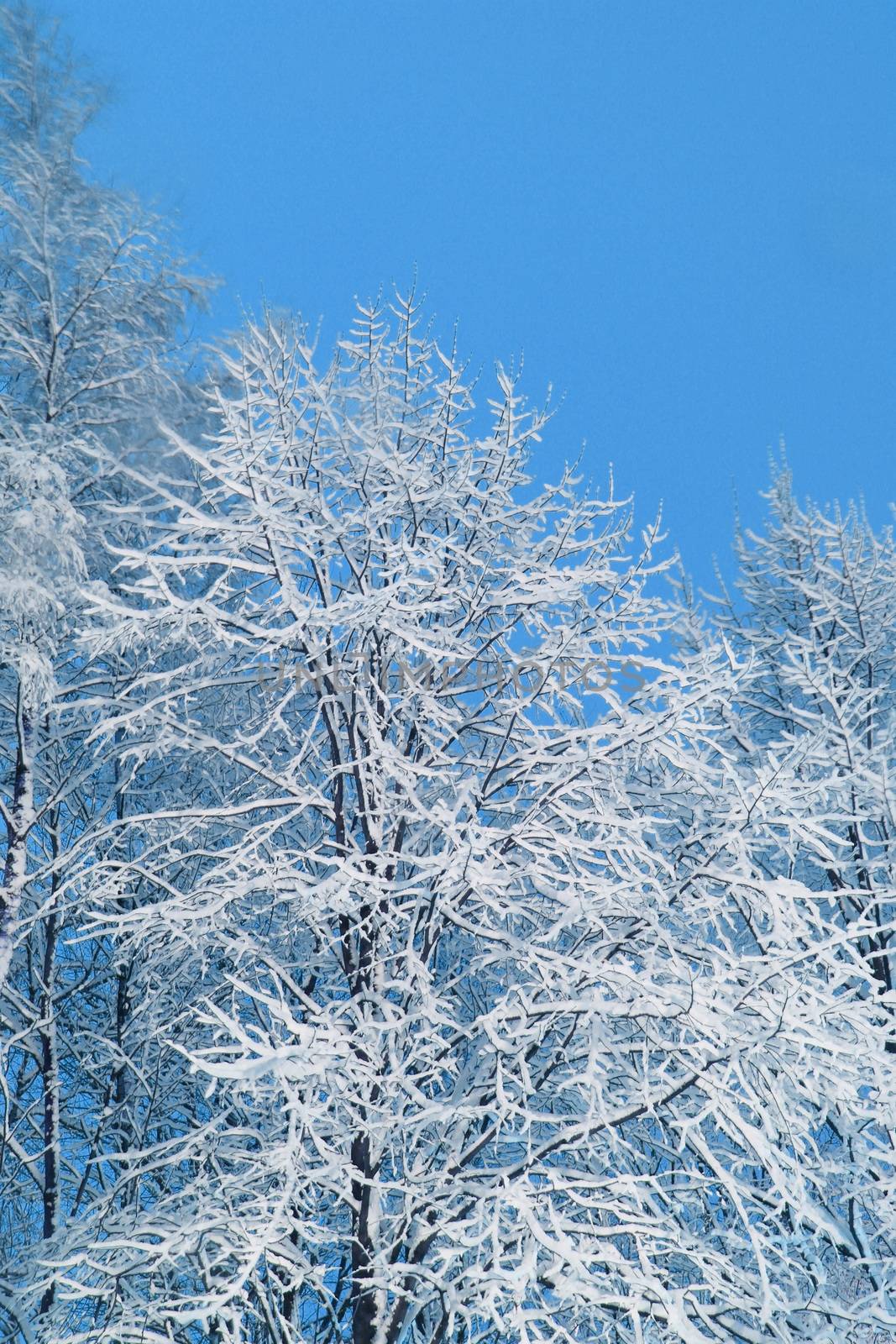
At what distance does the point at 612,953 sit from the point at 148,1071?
387cm

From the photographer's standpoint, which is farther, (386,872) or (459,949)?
(459,949)

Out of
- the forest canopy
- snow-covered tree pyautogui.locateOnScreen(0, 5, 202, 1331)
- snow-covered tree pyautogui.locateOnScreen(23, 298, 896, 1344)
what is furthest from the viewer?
snow-covered tree pyautogui.locateOnScreen(0, 5, 202, 1331)

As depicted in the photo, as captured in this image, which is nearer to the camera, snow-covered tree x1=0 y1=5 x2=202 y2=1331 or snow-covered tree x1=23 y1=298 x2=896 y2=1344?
snow-covered tree x1=23 y1=298 x2=896 y2=1344

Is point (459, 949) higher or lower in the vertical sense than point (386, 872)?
Answer: lower

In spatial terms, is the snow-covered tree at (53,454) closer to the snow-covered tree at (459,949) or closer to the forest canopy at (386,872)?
the forest canopy at (386,872)

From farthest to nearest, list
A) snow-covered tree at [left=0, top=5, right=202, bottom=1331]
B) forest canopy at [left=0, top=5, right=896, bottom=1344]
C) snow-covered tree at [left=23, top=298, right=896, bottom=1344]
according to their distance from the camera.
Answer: snow-covered tree at [left=0, top=5, right=202, bottom=1331] < forest canopy at [left=0, top=5, right=896, bottom=1344] < snow-covered tree at [left=23, top=298, right=896, bottom=1344]

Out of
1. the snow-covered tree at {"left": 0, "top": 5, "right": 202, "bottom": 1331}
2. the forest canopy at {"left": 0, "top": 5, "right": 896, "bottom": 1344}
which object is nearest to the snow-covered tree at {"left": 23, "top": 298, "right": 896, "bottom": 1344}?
the forest canopy at {"left": 0, "top": 5, "right": 896, "bottom": 1344}

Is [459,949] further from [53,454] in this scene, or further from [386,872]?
[53,454]

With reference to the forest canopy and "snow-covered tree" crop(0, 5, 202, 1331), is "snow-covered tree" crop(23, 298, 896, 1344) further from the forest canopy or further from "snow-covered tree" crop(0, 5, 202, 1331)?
"snow-covered tree" crop(0, 5, 202, 1331)

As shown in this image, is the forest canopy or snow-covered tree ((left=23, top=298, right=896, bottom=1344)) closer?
snow-covered tree ((left=23, top=298, right=896, bottom=1344))

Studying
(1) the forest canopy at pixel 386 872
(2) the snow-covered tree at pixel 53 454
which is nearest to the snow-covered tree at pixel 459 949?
(1) the forest canopy at pixel 386 872

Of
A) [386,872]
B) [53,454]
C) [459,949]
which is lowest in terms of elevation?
[459,949]

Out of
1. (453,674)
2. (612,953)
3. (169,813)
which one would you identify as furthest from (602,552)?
(169,813)

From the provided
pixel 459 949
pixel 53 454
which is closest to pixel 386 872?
pixel 459 949
